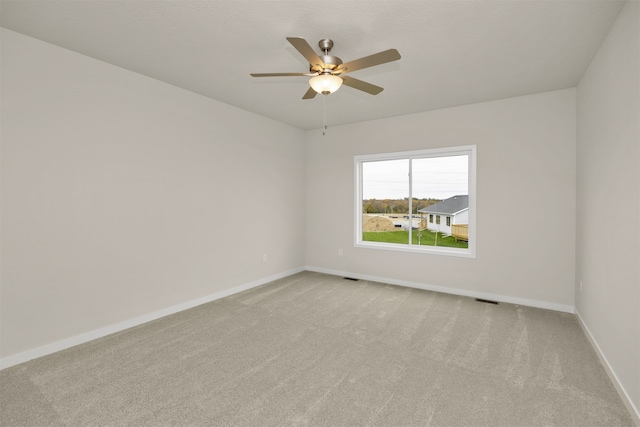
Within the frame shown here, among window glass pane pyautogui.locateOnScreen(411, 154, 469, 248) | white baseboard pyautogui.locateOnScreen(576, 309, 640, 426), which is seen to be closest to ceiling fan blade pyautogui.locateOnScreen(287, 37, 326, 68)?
window glass pane pyautogui.locateOnScreen(411, 154, 469, 248)

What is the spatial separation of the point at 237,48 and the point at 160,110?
136cm

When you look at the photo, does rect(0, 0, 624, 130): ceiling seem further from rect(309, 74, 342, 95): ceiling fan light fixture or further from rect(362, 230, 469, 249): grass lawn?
rect(362, 230, 469, 249): grass lawn

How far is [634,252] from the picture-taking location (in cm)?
186

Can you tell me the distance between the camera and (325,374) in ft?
7.39

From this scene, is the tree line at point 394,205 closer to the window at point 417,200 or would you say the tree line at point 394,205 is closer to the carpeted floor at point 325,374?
the window at point 417,200

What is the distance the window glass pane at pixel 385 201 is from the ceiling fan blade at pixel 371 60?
2.82 metres

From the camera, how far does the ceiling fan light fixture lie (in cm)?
220

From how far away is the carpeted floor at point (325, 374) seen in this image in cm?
182

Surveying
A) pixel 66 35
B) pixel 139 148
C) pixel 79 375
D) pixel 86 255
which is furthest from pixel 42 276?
pixel 66 35

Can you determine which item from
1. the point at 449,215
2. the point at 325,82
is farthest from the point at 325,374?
the point at 449,215

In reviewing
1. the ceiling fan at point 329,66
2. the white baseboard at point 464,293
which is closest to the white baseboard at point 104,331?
the white baseboard at point 464,293

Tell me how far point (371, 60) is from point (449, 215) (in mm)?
3098

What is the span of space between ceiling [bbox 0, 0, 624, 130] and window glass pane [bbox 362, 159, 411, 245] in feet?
5.21

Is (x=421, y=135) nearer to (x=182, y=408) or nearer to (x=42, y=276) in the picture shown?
(x=182, y=408)
